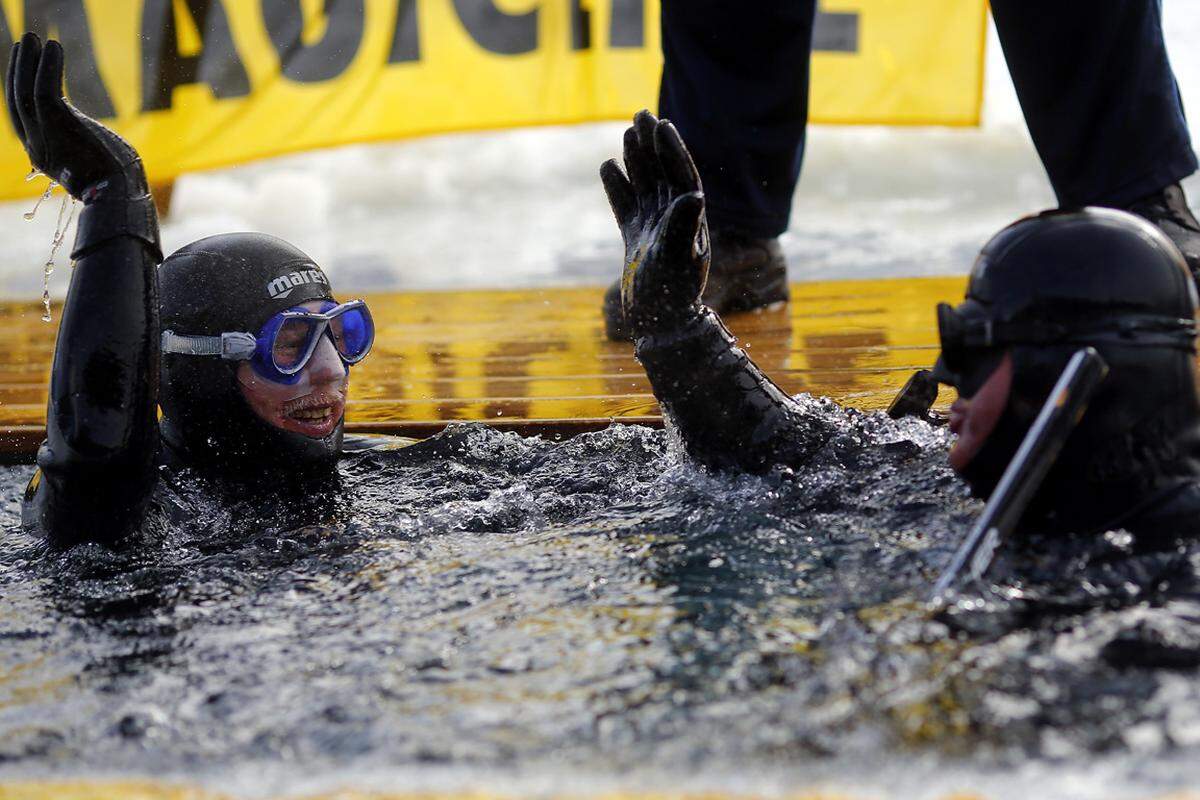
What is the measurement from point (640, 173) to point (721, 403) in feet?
1.72

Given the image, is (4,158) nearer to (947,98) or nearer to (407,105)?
(407,105)

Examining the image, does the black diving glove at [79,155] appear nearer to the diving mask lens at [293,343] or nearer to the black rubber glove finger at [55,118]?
the black rubber glove finger at [55,118]

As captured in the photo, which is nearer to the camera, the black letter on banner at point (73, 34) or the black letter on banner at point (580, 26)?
the black letter on banner at point (73, 34)

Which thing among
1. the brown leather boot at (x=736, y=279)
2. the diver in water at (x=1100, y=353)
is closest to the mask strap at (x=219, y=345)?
the diver in water at (x=1100, y=353)

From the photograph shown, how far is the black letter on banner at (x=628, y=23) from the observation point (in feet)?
21.7

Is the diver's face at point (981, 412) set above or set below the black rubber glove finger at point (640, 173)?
below

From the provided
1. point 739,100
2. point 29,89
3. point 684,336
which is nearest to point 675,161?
point 684,336

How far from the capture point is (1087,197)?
146 inches

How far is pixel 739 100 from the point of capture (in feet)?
14.3

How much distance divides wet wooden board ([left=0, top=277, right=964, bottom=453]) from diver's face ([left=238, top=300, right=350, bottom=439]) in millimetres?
718

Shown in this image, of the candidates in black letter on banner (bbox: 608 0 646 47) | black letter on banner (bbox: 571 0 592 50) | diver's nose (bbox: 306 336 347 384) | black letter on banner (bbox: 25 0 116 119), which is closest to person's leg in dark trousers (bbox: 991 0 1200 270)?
A: diver's nose (bbox: 306 336 347 384)

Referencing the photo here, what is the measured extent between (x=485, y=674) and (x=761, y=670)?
388 millimetres

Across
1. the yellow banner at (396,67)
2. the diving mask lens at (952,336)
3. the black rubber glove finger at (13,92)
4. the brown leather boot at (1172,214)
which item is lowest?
the diving mask lens at (952,336)

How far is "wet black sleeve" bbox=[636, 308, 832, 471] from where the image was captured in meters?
2.84
